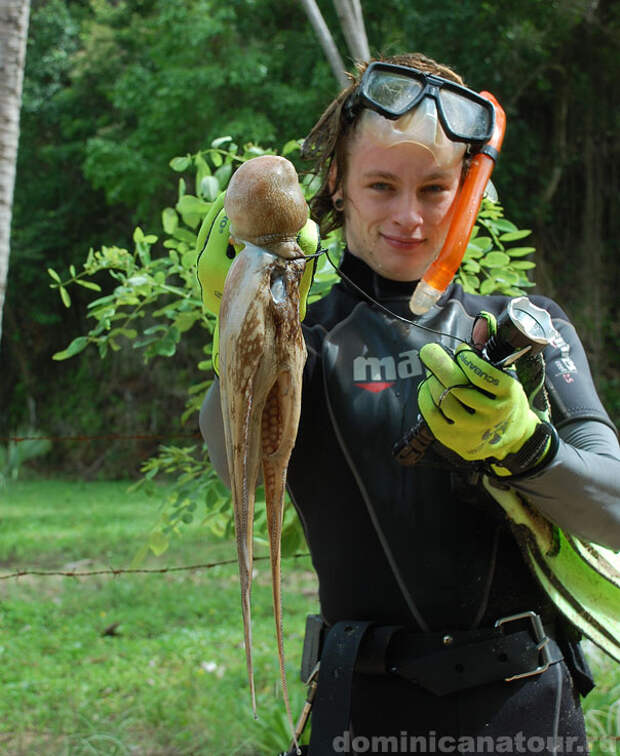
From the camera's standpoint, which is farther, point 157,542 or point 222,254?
point 157,542

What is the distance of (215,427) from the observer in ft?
4.83

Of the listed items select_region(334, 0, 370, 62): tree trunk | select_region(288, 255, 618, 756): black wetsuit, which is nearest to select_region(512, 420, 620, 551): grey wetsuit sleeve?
select_region(288, 255, 618, 756): black wetsuit

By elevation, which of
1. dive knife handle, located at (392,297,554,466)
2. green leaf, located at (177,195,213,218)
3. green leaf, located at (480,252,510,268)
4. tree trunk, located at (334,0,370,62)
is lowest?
dive knife handle, located at (392,297,554,466)

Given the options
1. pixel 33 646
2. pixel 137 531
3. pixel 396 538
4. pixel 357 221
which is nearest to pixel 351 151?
pixel 357 221

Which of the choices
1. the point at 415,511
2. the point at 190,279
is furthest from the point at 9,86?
the point at 415,511

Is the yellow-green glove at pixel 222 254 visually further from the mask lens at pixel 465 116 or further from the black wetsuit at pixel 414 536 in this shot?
the mask lens at pixel 465 116

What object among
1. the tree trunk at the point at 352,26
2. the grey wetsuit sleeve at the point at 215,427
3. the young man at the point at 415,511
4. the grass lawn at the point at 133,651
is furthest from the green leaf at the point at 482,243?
the grass lawn at the point at 133,651

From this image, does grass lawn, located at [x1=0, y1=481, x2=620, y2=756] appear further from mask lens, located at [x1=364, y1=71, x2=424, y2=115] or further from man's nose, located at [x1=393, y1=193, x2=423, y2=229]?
mask lens, located at [x1=364, y1=71, x2=424, y2=115]

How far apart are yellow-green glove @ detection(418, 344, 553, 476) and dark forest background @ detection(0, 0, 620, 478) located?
31.2 feet

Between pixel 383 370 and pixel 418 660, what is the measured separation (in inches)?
21.3

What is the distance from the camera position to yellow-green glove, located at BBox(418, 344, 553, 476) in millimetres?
1235

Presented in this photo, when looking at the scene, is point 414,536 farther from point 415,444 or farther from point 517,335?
point 517,335

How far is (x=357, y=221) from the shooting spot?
1.64 m

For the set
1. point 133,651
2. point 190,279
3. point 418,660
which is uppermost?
point 190,279
